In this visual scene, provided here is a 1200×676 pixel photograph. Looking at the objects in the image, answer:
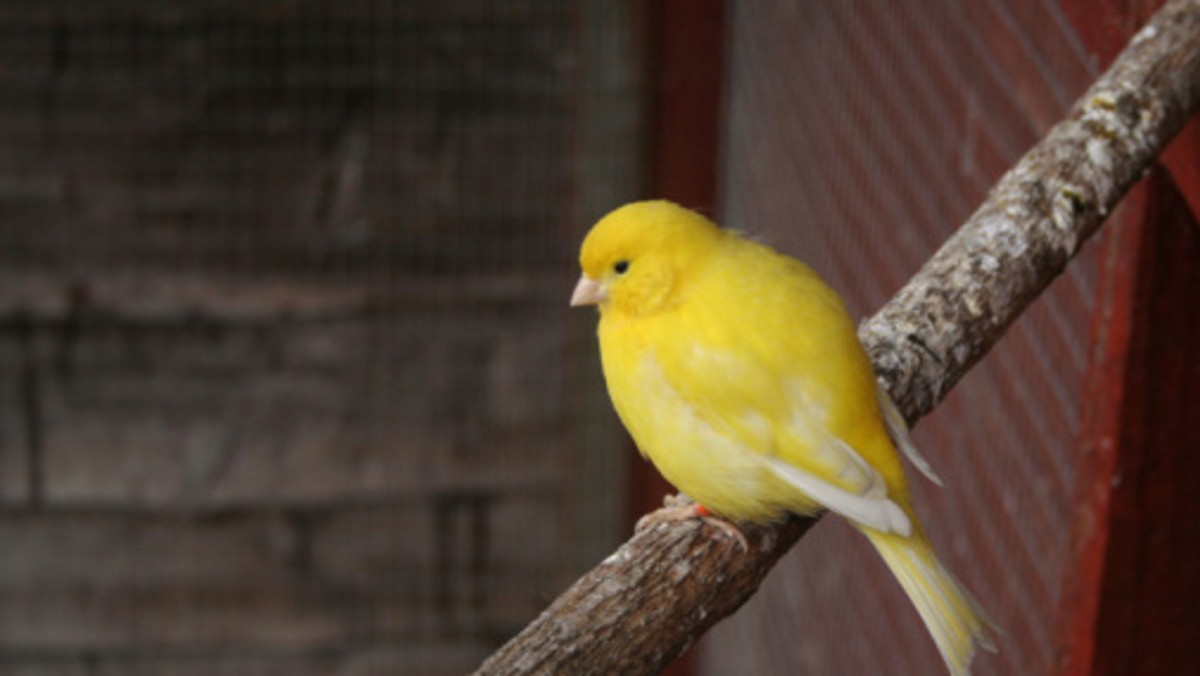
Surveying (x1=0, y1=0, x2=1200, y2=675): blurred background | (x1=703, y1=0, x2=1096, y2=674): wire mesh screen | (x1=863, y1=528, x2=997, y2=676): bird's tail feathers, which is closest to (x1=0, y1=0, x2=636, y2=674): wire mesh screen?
(x1=0, y1=0, x2=1200, y2=675): blurred background

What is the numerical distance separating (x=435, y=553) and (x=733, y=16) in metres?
1.12

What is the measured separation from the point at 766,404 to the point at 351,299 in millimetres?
1545

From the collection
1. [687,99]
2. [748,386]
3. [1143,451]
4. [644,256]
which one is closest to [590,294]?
[644,256]

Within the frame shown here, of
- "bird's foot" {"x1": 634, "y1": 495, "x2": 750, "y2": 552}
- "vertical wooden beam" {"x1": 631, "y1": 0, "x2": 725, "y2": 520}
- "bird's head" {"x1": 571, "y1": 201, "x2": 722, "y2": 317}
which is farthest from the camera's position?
"vertical wooden beam" {"x1": 631, "y1": 0, "x2": 725, "y2": 520}

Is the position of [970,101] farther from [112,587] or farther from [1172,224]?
[112,587]

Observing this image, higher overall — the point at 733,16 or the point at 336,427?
the point at 733,16

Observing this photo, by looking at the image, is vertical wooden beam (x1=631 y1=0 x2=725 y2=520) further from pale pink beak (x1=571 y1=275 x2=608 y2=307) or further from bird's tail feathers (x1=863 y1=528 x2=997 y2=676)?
bird's tail feathers (x1=863 y1=528 x2=997 y2=676)

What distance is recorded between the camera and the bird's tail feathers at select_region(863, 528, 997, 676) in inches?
Result: 55.7

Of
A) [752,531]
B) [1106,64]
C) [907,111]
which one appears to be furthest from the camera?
[907,111]

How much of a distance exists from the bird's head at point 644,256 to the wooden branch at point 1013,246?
8.0 inches

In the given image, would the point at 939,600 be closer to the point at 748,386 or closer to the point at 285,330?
the point at 748,386

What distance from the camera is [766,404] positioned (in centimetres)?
142

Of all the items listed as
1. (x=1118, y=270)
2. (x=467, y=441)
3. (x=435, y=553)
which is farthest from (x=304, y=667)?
(x=1118, y=270)

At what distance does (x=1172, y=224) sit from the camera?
1.63 metres
